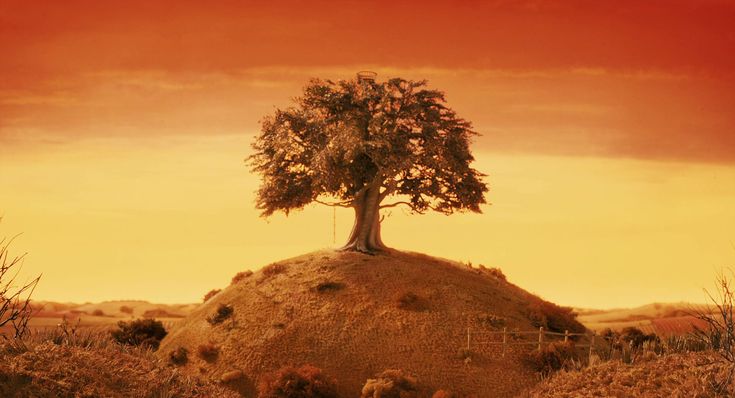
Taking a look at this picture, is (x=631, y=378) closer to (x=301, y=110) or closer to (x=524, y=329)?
(x=524, y=329)

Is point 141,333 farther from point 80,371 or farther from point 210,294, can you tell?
point 80,371

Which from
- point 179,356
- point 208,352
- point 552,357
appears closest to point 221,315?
point 179,356

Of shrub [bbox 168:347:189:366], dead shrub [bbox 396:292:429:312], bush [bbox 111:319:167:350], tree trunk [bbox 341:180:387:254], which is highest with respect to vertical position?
tree trunk [bbox 341:180:387:254]

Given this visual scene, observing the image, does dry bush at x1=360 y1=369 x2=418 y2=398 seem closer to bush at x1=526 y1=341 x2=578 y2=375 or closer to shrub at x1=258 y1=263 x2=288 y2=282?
bush at x1=526 y1=341 x2=578 y2=375

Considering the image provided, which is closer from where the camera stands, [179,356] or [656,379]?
[656,379]

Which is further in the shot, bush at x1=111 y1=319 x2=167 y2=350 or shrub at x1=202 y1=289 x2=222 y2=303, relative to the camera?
shrub at x1=202 y1=289 x2=222 y2=303

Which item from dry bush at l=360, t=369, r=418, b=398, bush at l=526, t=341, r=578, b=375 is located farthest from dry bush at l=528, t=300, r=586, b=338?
dry bush at l=360, t=369, r=418, b=398

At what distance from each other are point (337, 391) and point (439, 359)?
24.8 ft

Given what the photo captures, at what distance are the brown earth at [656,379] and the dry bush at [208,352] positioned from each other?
82.1 ft

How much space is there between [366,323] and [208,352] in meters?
11.5

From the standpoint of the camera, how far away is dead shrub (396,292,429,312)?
58062 mm

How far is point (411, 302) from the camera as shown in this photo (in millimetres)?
58375

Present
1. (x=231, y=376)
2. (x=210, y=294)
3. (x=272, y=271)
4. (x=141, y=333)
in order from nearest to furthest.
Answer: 1. (x=231, y=376)
2. (x=272, y=271)
3. (x=141, y=333)
4. (x=210, y=294)

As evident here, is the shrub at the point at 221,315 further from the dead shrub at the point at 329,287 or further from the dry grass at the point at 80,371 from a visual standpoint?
the dry grass at the point at 80,371
